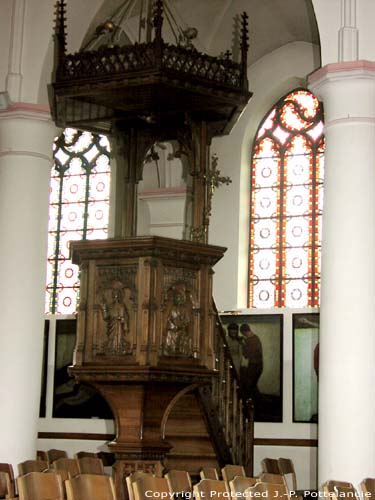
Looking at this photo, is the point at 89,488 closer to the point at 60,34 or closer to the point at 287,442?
the point at 60,34

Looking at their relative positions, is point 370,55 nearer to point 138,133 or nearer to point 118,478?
point 138,133

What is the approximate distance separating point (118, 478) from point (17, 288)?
3022 mm

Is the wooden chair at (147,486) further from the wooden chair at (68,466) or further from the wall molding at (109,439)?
the wall molding at (109,439)

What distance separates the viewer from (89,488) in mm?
7242

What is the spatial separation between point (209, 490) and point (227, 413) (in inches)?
184

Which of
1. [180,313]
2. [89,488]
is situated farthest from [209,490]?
[180,313]

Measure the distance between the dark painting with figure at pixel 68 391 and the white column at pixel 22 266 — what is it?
3.00 m

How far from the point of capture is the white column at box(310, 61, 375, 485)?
32.9 ft

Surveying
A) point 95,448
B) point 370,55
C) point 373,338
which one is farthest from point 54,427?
point 370,55

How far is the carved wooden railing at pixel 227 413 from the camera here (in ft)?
38.8

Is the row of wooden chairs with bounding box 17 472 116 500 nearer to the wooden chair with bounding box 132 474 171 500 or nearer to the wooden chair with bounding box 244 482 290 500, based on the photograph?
the wooden chair with bounding box 132 474 171 500

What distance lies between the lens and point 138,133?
12055mm

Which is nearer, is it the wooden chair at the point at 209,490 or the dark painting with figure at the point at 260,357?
the wooden chair at the point at 209,490

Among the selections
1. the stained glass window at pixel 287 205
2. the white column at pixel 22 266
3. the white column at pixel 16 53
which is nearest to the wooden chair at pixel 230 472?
the white column at pixel 22 266
